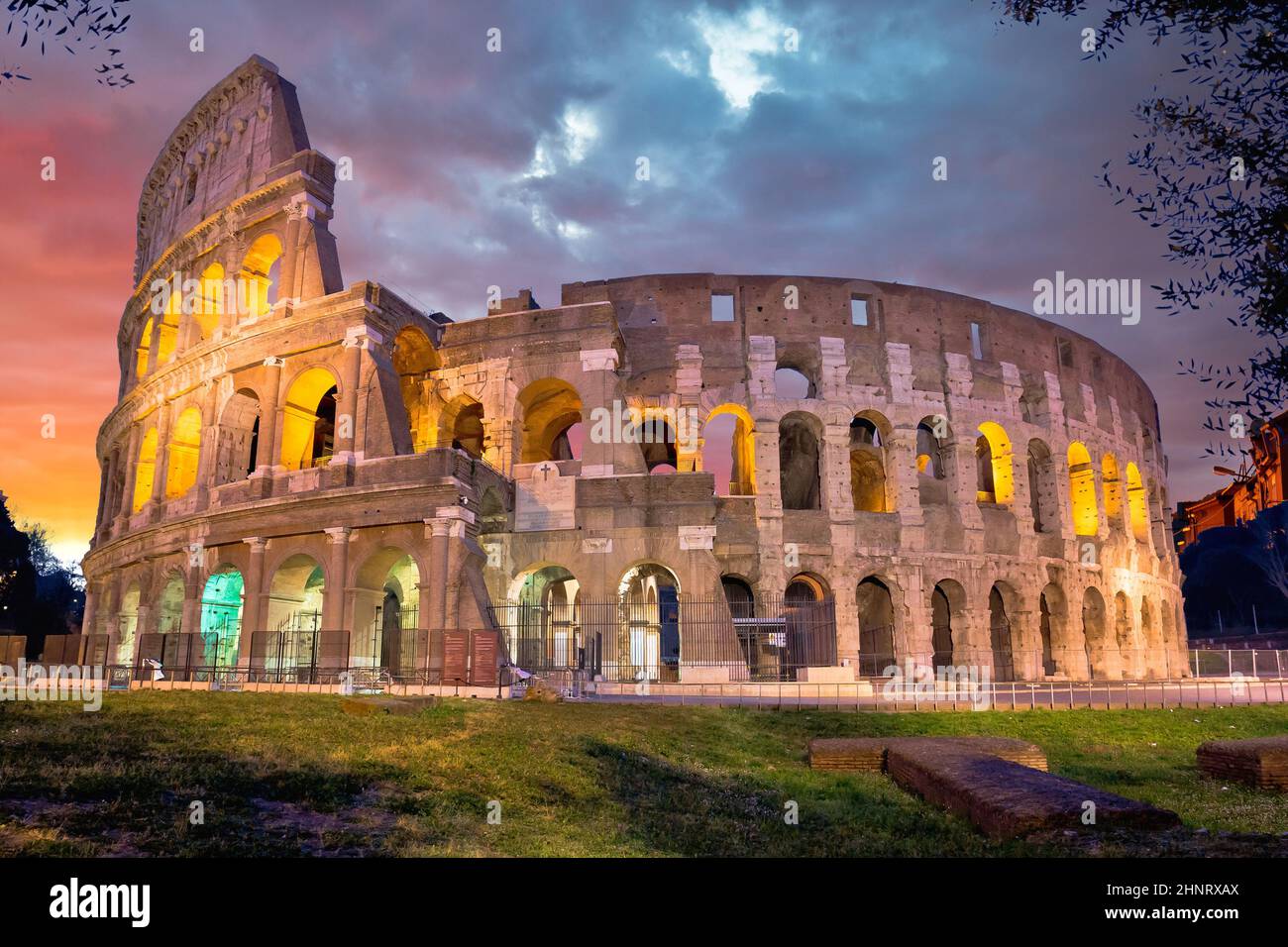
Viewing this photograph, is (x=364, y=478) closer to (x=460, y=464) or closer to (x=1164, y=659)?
(x=460, y=464)

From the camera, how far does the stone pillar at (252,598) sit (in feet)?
81.7

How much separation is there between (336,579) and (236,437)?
25.7 ft

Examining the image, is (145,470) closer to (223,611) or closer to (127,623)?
(127,623)

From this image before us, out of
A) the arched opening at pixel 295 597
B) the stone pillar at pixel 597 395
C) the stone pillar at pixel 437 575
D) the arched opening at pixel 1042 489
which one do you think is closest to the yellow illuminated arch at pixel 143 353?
the arched opening at pixel 295 597

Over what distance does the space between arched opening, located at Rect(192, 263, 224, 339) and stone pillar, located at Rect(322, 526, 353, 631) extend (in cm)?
1223

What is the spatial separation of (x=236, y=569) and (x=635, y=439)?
13.0 meters

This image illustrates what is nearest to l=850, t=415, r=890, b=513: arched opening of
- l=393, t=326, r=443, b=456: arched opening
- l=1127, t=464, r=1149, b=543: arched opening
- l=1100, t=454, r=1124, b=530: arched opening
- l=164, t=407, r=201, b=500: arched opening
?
l=1100, t=454, r=1124, b=530: arched opening

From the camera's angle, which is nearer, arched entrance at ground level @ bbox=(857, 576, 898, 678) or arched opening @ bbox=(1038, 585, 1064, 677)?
arched entrance at ground level @ bbox=(857, 576, 898, 678)

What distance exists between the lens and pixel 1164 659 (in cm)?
3584

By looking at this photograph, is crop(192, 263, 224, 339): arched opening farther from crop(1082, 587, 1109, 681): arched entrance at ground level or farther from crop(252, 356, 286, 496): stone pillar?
crop(1082, 587, 1109, 681): arched entrance at ground level

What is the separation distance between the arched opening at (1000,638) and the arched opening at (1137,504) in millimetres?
8444

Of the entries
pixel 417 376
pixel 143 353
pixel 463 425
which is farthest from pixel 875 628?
pixel 143 353

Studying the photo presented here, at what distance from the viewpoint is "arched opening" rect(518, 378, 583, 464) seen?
1237 inches

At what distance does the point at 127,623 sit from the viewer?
3156cm
